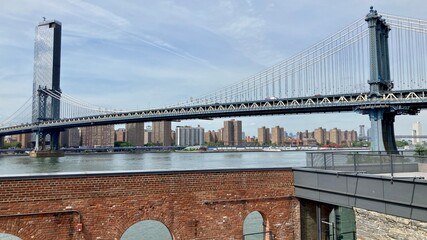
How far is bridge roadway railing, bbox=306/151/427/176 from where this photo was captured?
10.1 metres

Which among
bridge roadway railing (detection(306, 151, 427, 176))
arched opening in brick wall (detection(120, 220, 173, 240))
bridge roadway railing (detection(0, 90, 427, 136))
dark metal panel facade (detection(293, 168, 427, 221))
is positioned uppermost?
bridge roadway railing (detection(0, 90, 427, 136))

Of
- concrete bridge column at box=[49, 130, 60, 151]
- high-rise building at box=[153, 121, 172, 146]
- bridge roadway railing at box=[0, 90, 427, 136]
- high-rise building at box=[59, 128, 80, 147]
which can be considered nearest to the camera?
bridge roadway railing at box=[0, 90, 427, 136]

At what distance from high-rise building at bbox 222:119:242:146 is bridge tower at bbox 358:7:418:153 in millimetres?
100847

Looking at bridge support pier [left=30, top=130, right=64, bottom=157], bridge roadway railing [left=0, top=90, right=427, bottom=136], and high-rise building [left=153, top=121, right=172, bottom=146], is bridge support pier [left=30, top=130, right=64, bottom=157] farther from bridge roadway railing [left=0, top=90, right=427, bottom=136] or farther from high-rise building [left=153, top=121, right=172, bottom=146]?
high-rise building [left=153, top=121, right=172, bottom=146]

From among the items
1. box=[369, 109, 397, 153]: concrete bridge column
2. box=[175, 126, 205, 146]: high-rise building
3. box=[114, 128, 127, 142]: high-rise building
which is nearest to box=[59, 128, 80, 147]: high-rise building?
box=[114, 128, 127, 142]: high-rise building

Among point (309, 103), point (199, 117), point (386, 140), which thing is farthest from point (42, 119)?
point (386, 140)

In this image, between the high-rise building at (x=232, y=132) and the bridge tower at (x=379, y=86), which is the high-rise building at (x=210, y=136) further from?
the bridge tower at (x=379, y=86)

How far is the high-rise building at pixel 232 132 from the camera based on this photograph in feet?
445

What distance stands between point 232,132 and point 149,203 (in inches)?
5092

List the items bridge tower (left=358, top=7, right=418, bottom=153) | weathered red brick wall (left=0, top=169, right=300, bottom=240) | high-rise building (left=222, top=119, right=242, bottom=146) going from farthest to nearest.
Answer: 1. high-rise building (left=222, top=119, right=242, bottom=146)
2. bridge tower (left=358, top=7, right=418, bottom=153)
3. weathered red brick wall (left=0, top=169, right=300, bottom=240)

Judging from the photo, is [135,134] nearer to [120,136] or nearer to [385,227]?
[120,136]

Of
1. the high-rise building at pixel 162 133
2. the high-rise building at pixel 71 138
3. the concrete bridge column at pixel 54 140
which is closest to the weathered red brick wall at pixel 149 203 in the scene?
the concrete bridge column at pixel 54 140

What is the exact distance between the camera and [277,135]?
454ft

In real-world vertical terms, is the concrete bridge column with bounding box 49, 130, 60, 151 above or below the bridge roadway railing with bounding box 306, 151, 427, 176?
above
